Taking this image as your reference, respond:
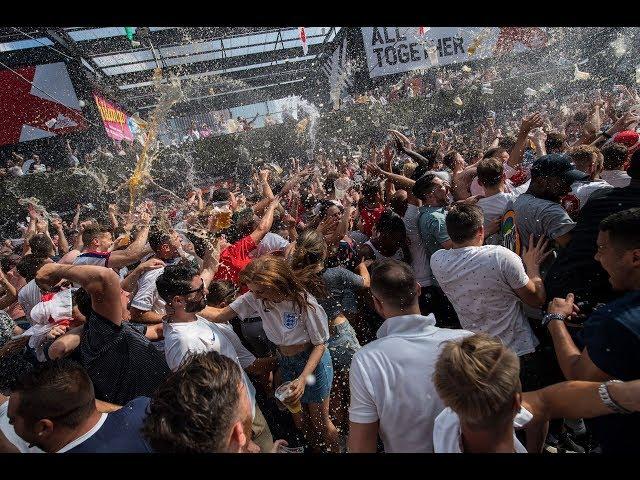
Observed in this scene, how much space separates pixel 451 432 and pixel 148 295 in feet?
8.27

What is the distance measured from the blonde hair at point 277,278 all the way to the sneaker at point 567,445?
1.90 m

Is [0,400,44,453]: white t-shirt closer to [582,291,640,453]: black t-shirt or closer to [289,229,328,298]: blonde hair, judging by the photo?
[289,229,328,298]: blonde hair

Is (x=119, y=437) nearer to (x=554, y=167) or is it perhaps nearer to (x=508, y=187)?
(x=554, y=167)

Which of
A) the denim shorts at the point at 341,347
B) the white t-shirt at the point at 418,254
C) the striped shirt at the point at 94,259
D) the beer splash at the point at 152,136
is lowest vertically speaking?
the denim shorts at the point at 341,347

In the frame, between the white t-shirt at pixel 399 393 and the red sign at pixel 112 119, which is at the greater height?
the red sign at pixel 112 119

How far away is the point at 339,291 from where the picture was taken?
9.66 feet

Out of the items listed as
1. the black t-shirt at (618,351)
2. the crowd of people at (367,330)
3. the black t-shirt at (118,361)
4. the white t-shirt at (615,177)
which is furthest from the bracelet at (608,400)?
the white t-shirt at (615,177)

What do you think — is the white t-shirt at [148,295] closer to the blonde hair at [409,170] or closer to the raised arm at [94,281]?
the raised arm at [94,281]

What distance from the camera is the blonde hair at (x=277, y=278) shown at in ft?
7.95

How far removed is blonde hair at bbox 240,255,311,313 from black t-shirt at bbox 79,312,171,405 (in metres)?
0.72

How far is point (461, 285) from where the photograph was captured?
2539 millimetres

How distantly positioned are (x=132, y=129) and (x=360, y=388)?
24517mm
